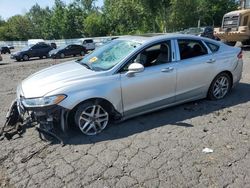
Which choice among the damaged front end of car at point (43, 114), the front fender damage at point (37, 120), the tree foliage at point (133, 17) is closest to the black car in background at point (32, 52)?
the tree foliage at point (133, 17)

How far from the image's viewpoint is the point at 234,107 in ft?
19.7

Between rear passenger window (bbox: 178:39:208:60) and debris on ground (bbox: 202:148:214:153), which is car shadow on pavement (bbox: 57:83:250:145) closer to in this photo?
debris on ground (bbox: 202:148:214:153)

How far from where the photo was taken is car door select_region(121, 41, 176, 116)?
16.4 ft

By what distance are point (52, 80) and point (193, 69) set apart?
9.00 ft

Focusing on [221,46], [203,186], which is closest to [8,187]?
[203,186]

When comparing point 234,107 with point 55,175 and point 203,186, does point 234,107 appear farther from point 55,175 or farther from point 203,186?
point 55,175

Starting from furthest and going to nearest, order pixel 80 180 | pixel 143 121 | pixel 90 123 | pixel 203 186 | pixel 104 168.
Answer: pixel 143 121 < pixel 90 123 < pixel 104 168 < pixel 80 180 < pixel 203 186

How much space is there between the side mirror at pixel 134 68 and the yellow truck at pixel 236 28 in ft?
45.6

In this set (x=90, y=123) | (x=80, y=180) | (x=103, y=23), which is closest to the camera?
(x=80, y=180)

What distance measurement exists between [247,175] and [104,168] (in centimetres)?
→ 182

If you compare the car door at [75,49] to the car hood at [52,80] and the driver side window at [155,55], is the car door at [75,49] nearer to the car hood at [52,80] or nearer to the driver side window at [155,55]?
the car hood at [52,80]

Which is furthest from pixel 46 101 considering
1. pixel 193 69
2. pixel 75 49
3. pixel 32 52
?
pixel 32 52

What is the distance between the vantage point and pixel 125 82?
16.1 ft

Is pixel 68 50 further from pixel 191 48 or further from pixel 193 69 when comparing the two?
pixel 193 69
